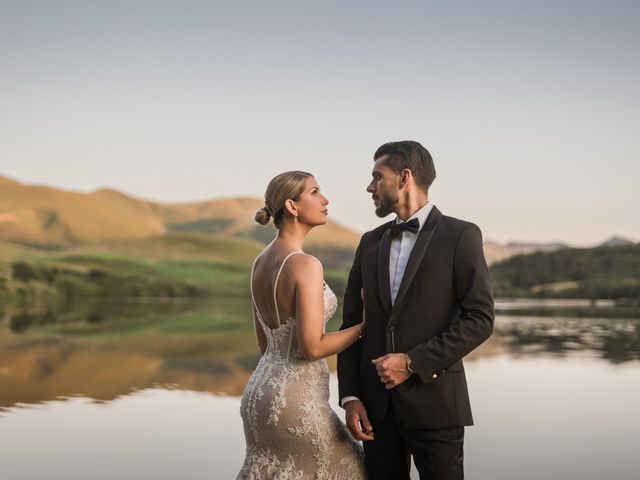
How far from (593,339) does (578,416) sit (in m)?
11.0

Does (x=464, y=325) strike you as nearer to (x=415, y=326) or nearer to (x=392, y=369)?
(x=415, y=326)

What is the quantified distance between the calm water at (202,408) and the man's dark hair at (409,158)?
3.28 metres

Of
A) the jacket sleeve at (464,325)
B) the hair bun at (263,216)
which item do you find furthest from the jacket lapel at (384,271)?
the hair bun at (263,216)

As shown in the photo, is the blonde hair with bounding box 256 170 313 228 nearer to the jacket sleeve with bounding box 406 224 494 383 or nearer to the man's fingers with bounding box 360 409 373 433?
the jacket sleeve with bounding box 406 224 494 383

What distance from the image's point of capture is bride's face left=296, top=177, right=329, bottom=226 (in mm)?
Answer: 3779

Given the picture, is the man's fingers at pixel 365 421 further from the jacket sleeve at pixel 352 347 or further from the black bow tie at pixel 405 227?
the black bow tie at pixel 405 227

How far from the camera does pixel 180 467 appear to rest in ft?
20.2

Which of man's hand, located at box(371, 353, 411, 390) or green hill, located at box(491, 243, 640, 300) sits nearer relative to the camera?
man's hand, located at box(371, 353, 411, 390)

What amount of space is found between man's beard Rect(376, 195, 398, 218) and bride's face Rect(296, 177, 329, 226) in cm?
32

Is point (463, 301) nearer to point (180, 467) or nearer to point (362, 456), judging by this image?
point (362, 456)

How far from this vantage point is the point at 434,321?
11.3 ft

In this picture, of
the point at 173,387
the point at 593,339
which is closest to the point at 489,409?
the point at 173,387

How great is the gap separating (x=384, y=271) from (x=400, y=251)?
116 millimetres

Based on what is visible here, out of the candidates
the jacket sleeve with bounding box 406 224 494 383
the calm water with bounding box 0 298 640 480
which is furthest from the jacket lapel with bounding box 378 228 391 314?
the calm water with bounding box 0 298 640 480
